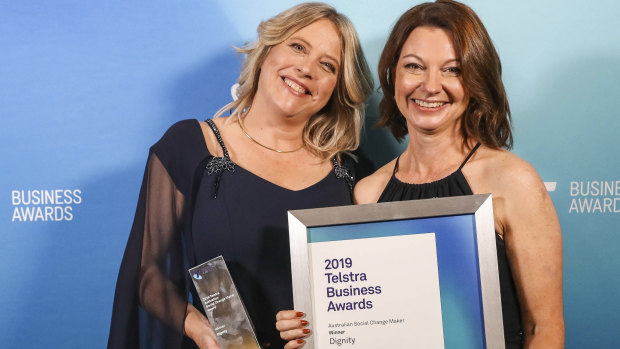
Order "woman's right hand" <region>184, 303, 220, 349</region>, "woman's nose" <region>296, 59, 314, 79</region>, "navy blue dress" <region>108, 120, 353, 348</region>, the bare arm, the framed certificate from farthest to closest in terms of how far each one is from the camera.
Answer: "woman's nose" <region>296, 59, 314, 79</region>
"navy blue dress" <region>108, 120, 353, 348</region>
"woman's right hand" <region>184, 303, 220, 349</region>
the bare arm
the framed certificate

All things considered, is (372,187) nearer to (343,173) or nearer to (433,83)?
(343,173)

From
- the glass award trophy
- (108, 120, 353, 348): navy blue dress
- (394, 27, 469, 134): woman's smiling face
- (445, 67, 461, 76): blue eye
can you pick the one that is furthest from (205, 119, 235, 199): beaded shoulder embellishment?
(445, 67, 461, 76): blue eye

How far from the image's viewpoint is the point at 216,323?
4.99 ft

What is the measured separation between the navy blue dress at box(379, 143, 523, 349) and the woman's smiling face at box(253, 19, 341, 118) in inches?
19.2

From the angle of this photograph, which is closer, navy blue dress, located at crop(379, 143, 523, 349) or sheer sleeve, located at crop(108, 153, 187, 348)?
navy blue dress, located at crop(379, 143, 523, 349)

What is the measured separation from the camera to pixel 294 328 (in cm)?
140

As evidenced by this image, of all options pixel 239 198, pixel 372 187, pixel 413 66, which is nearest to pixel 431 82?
pixel 413 66

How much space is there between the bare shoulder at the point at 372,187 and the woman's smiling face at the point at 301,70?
34cm

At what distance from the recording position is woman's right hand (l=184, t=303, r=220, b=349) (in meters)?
1.72

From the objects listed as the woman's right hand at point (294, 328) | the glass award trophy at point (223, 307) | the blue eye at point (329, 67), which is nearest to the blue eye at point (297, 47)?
the blue eye at point (329, 67)

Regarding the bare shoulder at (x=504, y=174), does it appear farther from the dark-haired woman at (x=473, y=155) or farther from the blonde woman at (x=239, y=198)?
the blonde woman at (x=239, y=198)

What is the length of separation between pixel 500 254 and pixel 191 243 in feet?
3.24

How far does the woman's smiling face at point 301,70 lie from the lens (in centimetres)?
195

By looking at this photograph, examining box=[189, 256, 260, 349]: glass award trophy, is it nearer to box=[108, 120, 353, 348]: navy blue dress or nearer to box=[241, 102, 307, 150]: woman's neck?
box=[108, 120, 353, 348]: navy blue dress
